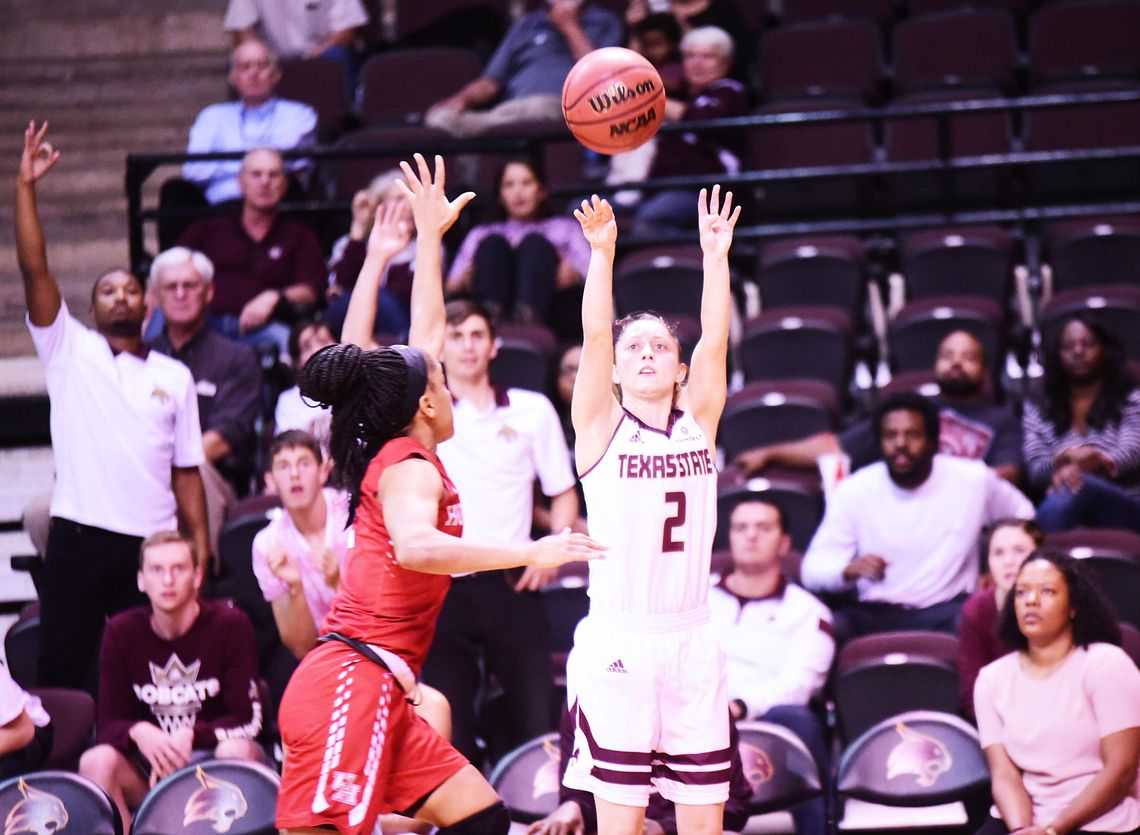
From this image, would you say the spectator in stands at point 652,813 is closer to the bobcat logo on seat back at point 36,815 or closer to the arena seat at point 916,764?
the arena seat at point 916,764

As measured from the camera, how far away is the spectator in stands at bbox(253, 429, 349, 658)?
18.6 ft

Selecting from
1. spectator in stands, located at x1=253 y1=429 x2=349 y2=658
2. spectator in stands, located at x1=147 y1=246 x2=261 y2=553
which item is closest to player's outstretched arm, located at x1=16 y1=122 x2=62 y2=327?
spectator in stands, located at x1=147 y1=246 x2=261 y2=553

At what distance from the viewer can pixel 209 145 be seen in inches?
344

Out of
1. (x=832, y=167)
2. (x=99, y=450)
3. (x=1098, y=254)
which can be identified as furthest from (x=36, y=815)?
(x=1098, y=254)

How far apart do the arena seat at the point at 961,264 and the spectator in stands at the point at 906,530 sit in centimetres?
151

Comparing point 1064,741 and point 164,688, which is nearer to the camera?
point 1064,741

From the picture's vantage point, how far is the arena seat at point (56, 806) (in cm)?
514

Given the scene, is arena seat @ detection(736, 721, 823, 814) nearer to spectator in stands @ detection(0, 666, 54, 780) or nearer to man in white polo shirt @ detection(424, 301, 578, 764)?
man in white polo shirt @ detection(424, 301, 578, 764)

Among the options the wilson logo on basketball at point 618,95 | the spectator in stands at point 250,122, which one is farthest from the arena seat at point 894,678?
the spectator in stands at point 250,122

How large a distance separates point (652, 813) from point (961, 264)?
12.2 feet

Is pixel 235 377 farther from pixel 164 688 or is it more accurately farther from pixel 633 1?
pixel 633 1

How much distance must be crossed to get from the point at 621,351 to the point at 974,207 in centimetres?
468

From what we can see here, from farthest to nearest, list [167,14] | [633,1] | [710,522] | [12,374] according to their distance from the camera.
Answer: [167,14]
[633,1]
[12,374]
[710,522]

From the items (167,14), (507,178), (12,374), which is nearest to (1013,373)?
(507,178)
